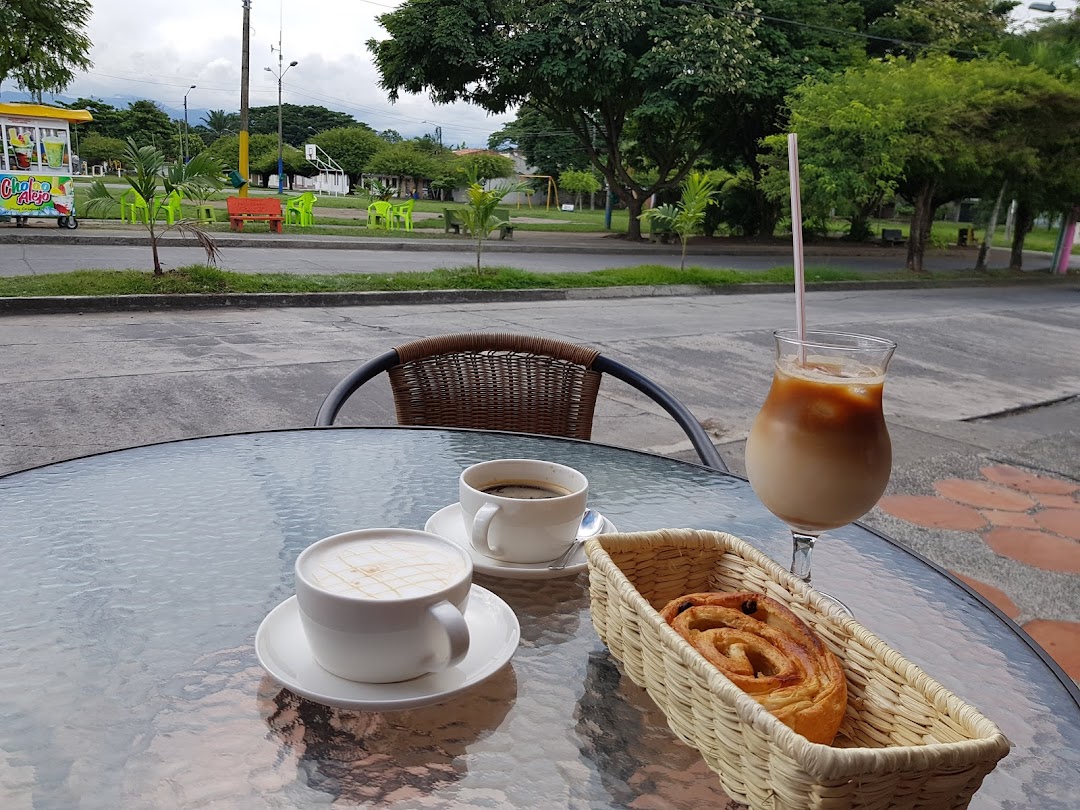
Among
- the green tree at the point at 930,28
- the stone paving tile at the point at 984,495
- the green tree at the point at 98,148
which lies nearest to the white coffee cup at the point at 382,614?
the stone paving tile at the point at 984,495

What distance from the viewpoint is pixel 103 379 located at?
539cm

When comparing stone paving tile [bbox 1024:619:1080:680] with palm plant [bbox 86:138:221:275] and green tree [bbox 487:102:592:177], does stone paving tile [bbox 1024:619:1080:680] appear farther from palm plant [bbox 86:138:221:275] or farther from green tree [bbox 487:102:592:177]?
green tree [bbox 487:102:592:177]

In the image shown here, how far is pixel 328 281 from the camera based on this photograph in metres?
9.89

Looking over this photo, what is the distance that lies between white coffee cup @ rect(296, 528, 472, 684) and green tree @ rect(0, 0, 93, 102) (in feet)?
54.7

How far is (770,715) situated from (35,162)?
15937 millimetres

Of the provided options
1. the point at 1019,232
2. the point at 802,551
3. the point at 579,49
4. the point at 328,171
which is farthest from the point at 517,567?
the point at 328,171

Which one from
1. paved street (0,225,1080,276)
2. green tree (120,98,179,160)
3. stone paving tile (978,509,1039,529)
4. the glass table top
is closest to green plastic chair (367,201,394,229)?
paved street (0,225,1080,276)

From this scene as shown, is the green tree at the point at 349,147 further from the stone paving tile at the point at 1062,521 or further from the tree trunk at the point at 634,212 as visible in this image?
the stone paving tile at the point at 1062,521

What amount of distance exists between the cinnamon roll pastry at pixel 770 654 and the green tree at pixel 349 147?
5002 centimetres

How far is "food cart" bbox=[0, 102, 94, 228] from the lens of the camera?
13.4 m

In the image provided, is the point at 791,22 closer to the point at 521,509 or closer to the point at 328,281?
the point at 328,281

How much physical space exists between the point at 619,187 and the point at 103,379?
17317mm

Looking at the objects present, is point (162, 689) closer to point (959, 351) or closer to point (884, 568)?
point (884, 568)

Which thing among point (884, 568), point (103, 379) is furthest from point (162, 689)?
point (103, 379)
